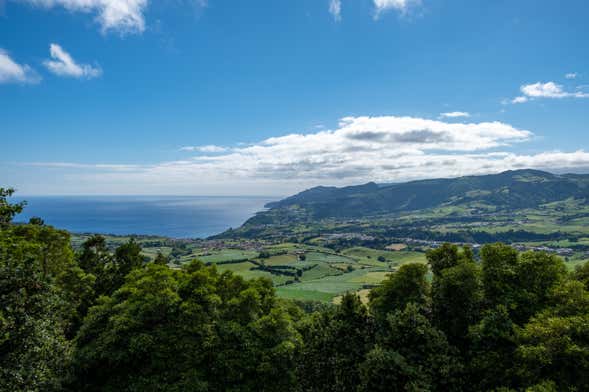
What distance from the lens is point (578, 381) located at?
14.5 m

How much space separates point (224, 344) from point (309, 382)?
610 centimetres

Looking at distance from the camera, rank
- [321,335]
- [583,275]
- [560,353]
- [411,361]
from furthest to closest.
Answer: [321,335]
[583,275]
[411,361]
[560,353]

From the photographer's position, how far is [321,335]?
22453 millimetres

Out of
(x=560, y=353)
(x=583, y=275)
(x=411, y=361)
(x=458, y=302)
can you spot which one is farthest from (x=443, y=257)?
(x=560, y=353)

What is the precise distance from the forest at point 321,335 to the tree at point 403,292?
71 mm

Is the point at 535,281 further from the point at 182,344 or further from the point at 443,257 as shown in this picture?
the point at 182,344

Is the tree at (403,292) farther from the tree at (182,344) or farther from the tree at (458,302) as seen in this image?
the tree at (182,344)

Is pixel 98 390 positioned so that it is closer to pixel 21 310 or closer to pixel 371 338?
pixel 21 310

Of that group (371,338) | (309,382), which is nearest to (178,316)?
(309,382)

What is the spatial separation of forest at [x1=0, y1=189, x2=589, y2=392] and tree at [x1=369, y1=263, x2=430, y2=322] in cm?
7

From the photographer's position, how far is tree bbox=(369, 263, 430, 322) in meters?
21.5

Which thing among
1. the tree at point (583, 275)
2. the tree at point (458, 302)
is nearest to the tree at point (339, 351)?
the tree at point (458, 302)

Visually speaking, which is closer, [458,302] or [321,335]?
[458,302]

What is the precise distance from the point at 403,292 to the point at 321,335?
20.2 ft
